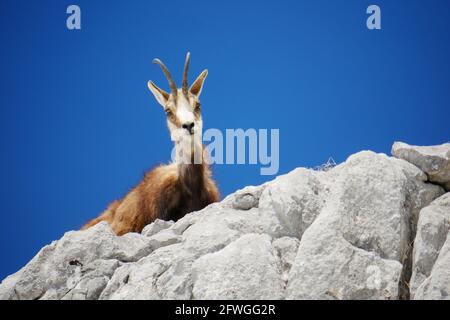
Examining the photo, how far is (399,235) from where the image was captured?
770cm

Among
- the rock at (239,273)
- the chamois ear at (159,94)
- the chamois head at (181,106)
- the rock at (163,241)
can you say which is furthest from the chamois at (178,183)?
the rock at (239,273)

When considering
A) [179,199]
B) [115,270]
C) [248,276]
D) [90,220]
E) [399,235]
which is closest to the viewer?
[248,276]

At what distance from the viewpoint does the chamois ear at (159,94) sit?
544 inches

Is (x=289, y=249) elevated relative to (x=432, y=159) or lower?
lower

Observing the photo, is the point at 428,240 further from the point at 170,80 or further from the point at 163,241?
the point at 170,80

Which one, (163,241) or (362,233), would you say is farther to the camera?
(163,241)

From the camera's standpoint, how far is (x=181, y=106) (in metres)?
13.2

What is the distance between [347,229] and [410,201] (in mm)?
1217

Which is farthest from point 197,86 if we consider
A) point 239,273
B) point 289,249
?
point 239,273

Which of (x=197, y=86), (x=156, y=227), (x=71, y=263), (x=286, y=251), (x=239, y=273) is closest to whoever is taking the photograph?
(x=239, y=273)

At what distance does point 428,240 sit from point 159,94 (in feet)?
25.0

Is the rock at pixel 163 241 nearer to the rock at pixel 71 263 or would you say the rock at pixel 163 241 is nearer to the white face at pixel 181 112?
the rock at pixel 71 263

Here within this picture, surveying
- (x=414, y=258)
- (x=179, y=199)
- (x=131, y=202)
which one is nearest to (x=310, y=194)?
(x=414, y=258)
